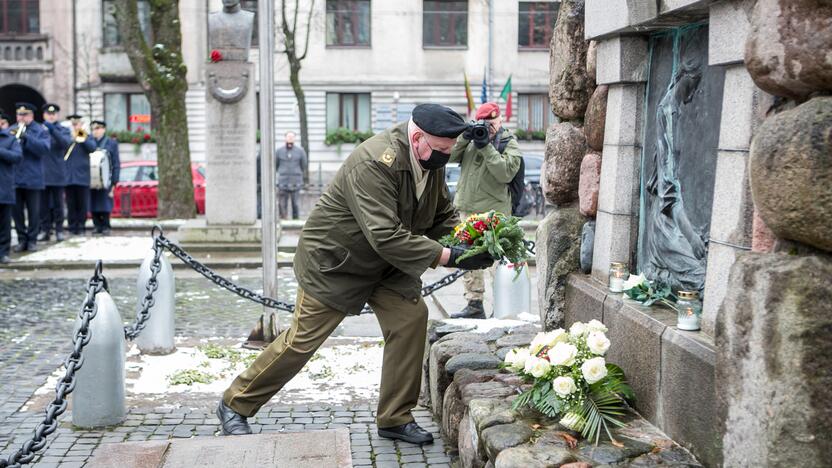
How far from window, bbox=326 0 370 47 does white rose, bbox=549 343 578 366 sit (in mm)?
35629

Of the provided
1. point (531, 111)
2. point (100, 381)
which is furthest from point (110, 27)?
point (100, 381)

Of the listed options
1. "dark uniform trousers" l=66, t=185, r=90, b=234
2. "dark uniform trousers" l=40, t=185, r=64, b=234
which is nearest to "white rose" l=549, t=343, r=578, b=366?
"dark uniform trousers" l=40, t=185, r=64, b=234

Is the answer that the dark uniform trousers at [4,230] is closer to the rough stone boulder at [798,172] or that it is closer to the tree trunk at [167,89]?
the tree trunk at [167,89]

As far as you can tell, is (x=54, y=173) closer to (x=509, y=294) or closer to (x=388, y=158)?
(x=509, y=294)

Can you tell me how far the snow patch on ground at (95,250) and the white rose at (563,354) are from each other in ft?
31.7

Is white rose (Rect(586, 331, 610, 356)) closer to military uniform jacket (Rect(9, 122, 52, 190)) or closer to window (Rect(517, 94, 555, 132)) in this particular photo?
military uniform jacket (Rect(9, 122, 52, 190))

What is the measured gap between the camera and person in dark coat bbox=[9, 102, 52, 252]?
15.3m

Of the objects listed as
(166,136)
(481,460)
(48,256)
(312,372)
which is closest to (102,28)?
(166,136)

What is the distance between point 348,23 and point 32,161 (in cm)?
2521

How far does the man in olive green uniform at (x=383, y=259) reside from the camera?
5105 millimetres

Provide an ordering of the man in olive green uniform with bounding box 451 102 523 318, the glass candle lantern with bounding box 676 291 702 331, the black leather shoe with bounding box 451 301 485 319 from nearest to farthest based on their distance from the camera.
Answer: the glass candle lantern with bounding box 676 291 702 331
the man in olive green uniform with bounding box 451 102 523 318
the black leather shoe with bounding box 451 301 485 319

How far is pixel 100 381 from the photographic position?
6.05 meters

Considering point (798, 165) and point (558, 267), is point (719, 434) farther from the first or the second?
point (558, 267)

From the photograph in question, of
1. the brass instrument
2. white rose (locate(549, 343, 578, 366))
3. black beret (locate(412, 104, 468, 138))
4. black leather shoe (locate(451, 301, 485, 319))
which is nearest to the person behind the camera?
white rose (locate(549, 343, 578, 366))
